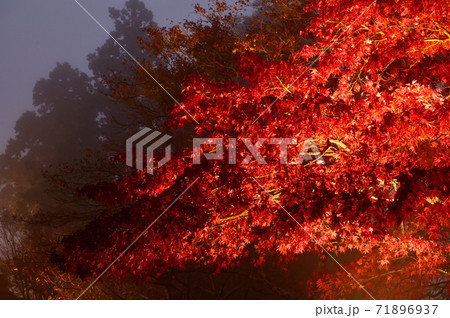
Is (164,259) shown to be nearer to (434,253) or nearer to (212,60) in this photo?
(434,253)

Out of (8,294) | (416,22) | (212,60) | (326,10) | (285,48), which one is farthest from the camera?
(8,294)

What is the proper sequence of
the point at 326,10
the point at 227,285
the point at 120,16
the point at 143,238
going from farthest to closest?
1. the point at 120,16
2. the point at 227,285
3. the point at 326,10
4. the point at 143,238

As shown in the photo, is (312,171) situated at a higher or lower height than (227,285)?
higher

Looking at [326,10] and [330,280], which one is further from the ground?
[326,10]

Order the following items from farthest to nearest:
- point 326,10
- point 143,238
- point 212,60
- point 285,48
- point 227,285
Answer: point 227,285 → point 212,60 → point 285,48 → point 326,10 → point 143,238

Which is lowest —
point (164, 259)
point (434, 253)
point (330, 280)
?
point (330, 280)

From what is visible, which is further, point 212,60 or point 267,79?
point 212,60

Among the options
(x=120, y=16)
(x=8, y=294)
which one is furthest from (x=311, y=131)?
(x=120, y=16)

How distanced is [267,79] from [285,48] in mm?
5378

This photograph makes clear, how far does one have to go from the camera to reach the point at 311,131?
5.83 m

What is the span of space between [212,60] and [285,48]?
2.67 meters

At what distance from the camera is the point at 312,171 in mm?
5867

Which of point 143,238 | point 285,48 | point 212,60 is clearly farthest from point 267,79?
point 212,60

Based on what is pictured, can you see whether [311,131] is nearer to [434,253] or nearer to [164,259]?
[164,259]
